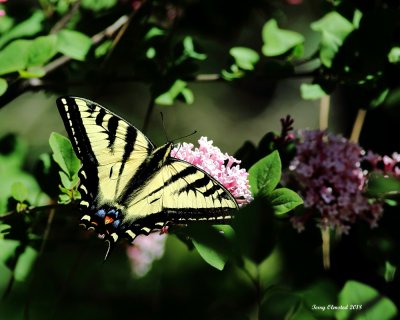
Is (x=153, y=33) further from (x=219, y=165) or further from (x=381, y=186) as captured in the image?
(x=381, y=186)

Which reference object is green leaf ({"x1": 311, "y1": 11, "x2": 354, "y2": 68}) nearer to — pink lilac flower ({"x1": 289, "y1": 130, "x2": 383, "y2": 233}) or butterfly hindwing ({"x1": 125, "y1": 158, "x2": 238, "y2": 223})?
pink lilac flower ({"x1": 289, "y1": 130, "x2": 383, "y2": 233})

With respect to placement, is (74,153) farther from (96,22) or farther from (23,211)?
(96,22)

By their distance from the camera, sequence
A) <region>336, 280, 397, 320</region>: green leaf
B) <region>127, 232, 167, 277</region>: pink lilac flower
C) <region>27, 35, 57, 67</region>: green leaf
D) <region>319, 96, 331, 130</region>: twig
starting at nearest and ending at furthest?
<region>336, 280, 397, 320</region>: green leaf, <region>27, 35, 57, 67</region>: green leaf, <region>319, 96, 331, 130</region>: twig, <region>127, 232, 167, 277</region>: pink lilac flower

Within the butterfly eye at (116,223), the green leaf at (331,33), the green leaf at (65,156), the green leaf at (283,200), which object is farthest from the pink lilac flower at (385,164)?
the green leaf at (65,156)

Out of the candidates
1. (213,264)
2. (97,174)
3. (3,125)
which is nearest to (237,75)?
(97,174)

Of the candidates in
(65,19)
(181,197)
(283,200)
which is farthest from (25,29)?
(283,200)

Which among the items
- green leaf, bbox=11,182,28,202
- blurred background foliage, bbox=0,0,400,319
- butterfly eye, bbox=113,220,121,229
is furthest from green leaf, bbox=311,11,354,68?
green leaf, bbox=11,182,28,202

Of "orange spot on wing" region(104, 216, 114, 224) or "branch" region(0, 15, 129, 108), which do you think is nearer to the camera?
"orange spot on wing" region(104, 216, 114, 224)
